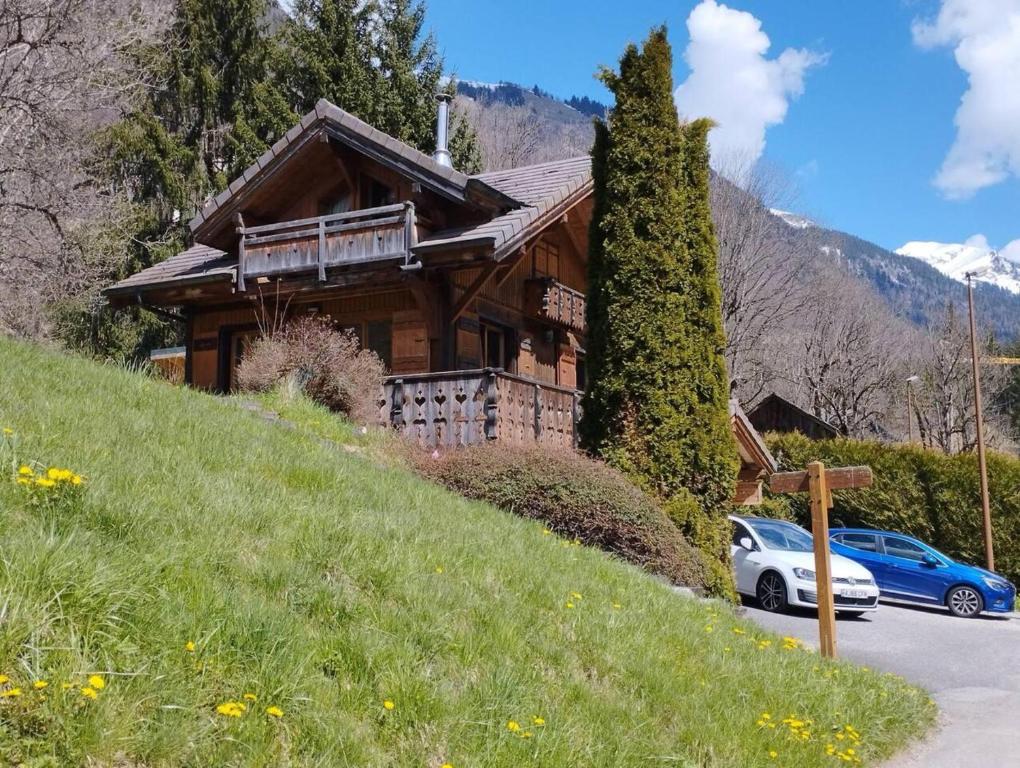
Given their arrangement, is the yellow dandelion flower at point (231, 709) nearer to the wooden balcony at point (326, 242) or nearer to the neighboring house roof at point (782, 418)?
→ the wooden balcony at point (326, 242)

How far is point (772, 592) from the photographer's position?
15797 mm

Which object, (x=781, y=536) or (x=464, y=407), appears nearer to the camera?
(x=464, y=407)

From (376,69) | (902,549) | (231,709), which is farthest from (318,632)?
(376,69)

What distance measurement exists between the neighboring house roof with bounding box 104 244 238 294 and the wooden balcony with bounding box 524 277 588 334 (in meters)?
6.77

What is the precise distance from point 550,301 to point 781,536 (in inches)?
296

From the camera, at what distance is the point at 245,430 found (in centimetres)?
852

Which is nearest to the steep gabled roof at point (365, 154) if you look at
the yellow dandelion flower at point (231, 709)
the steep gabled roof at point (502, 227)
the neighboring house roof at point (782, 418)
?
the steep gabled roof at point (502, 227)

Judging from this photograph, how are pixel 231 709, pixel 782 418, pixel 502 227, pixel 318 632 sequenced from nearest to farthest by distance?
pixel 231 709
pixel 318 632
pixel 502 227
pixel 782 418

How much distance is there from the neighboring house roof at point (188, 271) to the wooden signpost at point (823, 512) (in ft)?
45.9

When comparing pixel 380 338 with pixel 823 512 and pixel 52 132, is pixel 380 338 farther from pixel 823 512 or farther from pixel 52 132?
pixel 823 512

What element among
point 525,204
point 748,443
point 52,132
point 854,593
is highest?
point 52,132

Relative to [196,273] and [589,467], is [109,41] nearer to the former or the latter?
[196,273]

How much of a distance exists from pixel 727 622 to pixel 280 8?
122 feet

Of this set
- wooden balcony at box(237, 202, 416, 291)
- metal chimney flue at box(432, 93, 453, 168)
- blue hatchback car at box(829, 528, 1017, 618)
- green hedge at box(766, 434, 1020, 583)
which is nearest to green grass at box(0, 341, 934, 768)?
wooden balcony at box(237, 202, 416, 291)
